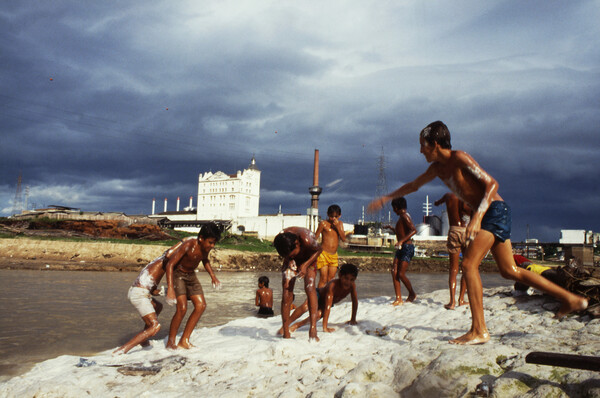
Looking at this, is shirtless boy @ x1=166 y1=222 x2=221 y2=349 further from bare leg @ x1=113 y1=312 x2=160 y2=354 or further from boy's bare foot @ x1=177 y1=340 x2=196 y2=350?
bare leg @ x1=113 y1=312 x2=160 y2=354

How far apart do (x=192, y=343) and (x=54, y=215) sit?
158ft

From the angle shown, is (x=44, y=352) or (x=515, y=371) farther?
(x=44, y=352)

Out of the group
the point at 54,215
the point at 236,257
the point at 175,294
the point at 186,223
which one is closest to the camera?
the point at 175,294

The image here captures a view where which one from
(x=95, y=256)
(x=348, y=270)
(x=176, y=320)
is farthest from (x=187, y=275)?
(x=95, y=256)

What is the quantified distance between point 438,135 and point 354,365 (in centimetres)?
246

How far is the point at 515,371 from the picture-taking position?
315cm

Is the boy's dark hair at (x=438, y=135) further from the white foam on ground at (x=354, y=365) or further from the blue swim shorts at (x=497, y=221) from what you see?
the white foam on ground at (x=354, y=365)

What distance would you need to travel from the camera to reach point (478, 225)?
12.8ft

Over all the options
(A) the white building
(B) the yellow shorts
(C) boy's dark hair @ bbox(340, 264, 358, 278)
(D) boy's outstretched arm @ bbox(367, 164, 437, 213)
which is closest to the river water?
(B) the yellow shorts

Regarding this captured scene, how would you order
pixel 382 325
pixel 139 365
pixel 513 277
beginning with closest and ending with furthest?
pixel 513 277 < pixel 139 365 < pixel 382 325

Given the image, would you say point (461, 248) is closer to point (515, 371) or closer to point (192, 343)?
point (515, 371)

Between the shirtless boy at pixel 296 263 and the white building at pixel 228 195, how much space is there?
268 ft

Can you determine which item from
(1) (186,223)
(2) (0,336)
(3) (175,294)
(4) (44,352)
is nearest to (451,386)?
(3) (175,294)

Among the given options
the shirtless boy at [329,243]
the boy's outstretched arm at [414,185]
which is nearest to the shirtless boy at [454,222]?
the shirtless boy at [329,243]
